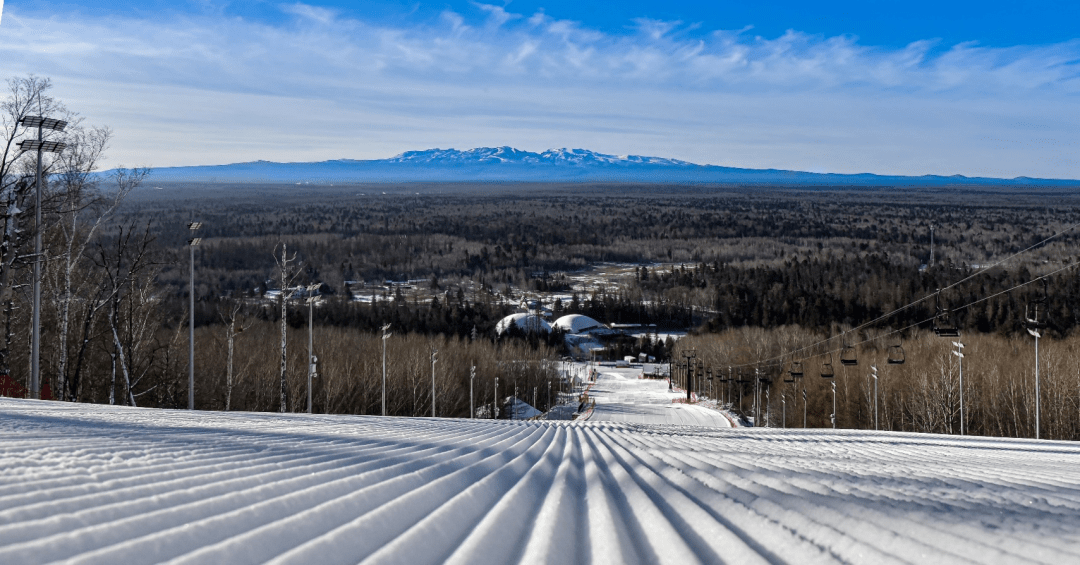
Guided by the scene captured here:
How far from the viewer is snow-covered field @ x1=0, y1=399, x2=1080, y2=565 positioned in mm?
3406

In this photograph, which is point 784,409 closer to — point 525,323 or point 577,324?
point 525,323

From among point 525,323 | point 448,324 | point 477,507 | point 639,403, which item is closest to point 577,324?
point 525,323

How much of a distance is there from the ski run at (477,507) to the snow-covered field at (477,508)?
16 mm

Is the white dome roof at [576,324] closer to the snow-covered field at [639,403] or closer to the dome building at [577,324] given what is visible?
the dome building at [577,324]

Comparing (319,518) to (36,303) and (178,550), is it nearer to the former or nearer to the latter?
(178,550)

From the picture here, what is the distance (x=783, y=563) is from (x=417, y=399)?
54871mm

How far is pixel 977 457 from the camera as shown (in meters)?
12.4

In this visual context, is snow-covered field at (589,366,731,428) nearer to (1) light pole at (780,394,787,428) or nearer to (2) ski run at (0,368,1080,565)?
(1) light pole at (780,394,787,428)

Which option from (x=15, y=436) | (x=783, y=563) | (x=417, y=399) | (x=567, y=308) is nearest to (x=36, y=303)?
(x=15, y=436)

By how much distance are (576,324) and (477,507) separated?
499 ft

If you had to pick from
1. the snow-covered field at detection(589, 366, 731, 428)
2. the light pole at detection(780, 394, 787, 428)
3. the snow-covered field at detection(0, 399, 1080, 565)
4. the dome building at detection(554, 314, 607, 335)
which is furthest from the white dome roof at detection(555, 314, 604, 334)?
the snow-covered field at detection(0, 399, 1080, 565)

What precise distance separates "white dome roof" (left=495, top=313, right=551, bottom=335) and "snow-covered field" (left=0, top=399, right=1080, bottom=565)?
125433mm

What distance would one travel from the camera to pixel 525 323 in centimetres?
14162

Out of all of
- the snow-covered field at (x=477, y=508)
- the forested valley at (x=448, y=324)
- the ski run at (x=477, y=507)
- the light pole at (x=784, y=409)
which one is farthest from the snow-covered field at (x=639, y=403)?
the snow-covered field at (x=477, y=508)
